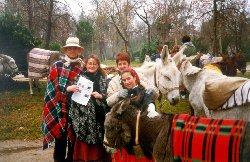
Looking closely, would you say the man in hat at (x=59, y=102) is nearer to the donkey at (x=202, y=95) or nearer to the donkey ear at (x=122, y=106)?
the donkey ear at (x=122, y=106)

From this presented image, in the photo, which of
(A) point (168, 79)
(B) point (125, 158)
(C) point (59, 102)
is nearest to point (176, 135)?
(B) point (125, 158)

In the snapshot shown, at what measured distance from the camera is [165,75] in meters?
5.79

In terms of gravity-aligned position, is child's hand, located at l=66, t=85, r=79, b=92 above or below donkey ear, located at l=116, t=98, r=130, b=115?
above

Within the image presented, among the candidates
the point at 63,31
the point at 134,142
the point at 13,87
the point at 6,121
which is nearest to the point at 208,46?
the point at 63,31

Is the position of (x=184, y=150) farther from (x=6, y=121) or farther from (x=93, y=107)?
(x=6, y=121)

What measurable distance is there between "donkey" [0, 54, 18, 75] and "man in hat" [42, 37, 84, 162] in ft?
32.8

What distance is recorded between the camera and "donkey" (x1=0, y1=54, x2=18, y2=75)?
14391 millimetres

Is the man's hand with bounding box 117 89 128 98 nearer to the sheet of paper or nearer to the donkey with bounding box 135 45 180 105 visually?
the sheet of paper

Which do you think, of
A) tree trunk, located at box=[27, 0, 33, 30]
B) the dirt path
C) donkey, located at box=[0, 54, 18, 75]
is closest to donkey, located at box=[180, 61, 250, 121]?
the dirt path

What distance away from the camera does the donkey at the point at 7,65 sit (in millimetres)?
14391

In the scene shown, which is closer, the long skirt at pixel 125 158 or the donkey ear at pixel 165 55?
the long skirt at pixel 125 158

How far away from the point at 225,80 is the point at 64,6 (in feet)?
48.1

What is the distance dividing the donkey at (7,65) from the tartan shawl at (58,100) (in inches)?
394

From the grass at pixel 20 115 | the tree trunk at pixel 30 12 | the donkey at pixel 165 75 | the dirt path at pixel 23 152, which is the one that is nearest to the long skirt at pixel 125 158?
the donkey at pixel 165 75
